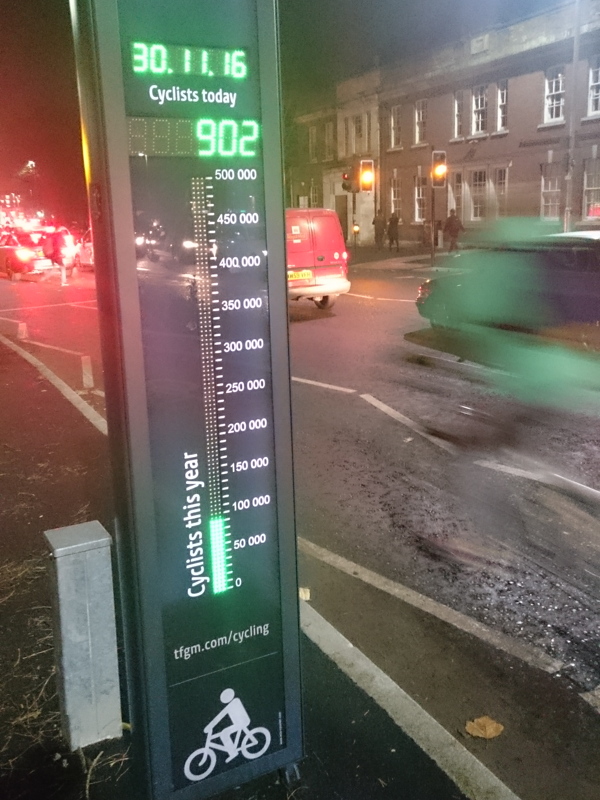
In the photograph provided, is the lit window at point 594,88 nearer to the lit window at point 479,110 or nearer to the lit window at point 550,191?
the lit window at point 550,191

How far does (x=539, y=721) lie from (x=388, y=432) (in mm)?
4480

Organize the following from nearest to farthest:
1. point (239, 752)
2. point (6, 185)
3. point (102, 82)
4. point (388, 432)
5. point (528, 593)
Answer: point (102, 82)
point (239, 752)
point (528, 593)
point (388, 432)
point (6, 185)

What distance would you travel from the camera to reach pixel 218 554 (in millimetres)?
2664

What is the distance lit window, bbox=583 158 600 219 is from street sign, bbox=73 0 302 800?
30.9 metres

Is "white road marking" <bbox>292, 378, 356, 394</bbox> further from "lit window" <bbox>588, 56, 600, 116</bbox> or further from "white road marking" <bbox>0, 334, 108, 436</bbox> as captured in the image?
"lit window" <bbox>588, 56, 600, 116</bbox>

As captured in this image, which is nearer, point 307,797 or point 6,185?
point 307,797

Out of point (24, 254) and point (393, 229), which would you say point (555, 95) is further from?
point (24, 254)

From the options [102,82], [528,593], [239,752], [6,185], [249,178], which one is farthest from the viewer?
[6,185]

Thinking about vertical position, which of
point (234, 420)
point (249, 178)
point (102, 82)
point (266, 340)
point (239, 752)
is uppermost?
point (102, 82)

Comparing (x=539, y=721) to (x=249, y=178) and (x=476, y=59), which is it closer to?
(x=249, y=178)

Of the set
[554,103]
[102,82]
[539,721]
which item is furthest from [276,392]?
[554,103]

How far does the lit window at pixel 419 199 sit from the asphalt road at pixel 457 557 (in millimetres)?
29946

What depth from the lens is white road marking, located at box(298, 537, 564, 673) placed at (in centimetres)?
393

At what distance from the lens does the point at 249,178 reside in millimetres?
2477
